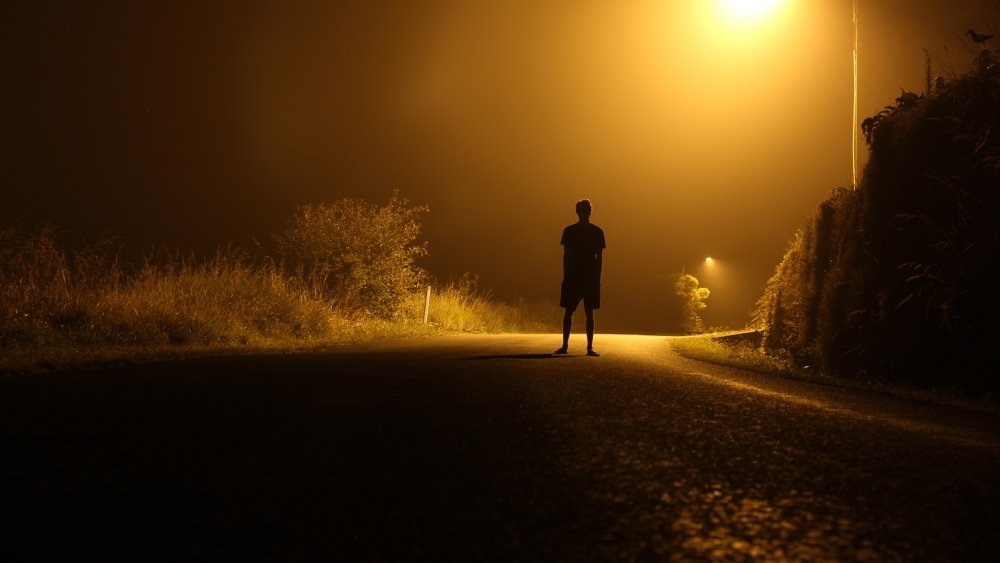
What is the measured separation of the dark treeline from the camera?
323 inches

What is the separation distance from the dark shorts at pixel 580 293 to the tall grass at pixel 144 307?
500 cm

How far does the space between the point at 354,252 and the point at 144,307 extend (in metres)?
8.92

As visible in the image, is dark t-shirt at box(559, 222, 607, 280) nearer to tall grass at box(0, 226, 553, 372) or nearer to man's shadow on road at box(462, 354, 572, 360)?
man's shadow on road at box(462, 354, 572, 360)

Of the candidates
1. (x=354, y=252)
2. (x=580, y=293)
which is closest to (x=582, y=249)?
(x=580, y=293)

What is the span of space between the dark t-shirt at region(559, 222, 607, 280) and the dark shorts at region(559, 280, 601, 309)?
90 mm

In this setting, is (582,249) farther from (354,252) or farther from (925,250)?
(354,252)

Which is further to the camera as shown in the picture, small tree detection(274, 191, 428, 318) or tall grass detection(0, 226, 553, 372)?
small tree detection(274, 191, 428, 318)

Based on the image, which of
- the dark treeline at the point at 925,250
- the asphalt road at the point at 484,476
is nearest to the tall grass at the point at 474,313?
the dark treeline at the point at 925,250

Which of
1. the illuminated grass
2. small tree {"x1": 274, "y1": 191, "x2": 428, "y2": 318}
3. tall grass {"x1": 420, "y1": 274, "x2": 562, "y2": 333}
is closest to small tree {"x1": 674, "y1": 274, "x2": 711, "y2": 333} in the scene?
tall grass {"x1": 420, "y1": 274, "x2": 562, "y2": 333}

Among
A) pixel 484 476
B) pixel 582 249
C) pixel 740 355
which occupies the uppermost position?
pixel 582 249

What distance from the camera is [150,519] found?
2771 millimetres

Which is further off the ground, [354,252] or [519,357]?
[354,252]

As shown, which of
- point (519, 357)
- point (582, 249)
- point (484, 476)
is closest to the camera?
point (484, 476)

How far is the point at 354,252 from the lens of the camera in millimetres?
21641
